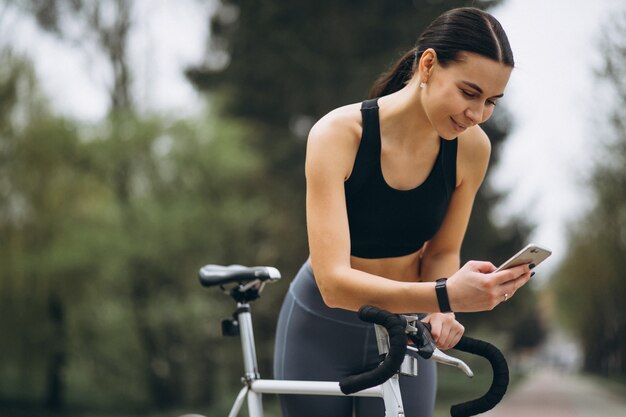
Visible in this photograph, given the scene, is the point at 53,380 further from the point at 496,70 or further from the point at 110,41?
the point at 496,70

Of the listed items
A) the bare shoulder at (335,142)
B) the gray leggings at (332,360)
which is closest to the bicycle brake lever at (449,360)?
the gray leggings at (332,360)

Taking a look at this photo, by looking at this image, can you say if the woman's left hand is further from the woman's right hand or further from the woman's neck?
the woman's neck

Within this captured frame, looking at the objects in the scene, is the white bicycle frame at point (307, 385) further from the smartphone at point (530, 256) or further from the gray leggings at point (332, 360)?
the smartphone at point (530, 256)

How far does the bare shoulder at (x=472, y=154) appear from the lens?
2.18 metres

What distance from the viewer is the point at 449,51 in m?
1.87

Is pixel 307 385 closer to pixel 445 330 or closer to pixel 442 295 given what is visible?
pixel 445 330

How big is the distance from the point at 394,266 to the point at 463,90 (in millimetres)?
588

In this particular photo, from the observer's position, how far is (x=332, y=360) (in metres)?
2.27

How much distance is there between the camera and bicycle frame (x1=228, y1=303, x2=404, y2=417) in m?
1.94

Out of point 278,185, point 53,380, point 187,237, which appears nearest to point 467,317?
point 278,185

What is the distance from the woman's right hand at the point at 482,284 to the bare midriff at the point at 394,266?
1.71 ft

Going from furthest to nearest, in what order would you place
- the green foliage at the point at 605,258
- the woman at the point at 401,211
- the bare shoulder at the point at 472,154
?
the green foliage at the point at 605,258 < the bare shoulder at the point at 472,154 < the woman at the point at 401,211

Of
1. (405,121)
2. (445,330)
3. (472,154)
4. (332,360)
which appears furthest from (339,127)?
(332,360)

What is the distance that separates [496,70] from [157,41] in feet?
55.7
